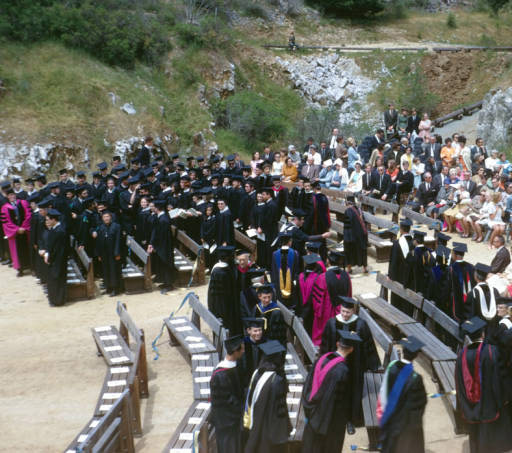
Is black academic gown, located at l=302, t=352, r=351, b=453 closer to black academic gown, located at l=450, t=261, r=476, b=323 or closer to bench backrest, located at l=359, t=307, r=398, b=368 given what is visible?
bench backrest, located at l=359, t=307, r=398, b=368

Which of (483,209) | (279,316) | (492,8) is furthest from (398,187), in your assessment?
(492,8)

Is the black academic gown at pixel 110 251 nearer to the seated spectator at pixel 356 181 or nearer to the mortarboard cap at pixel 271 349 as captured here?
the mortarboard cap at pixel 271 349

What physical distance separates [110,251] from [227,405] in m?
6.80

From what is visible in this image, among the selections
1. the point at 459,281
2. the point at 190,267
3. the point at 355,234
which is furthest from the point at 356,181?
the point at 459,281

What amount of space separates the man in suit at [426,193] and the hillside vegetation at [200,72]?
10.0 metres

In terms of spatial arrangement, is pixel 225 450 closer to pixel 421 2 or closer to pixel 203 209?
pixel 203 209

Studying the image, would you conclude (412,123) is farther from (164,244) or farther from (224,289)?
(224,289)

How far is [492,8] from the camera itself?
129 ft

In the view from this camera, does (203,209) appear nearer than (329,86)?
Yes

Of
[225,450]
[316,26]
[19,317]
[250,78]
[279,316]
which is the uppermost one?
[316,26]

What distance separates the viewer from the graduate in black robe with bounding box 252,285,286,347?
25.5 ft

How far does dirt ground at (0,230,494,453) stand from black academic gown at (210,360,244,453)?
1.24m

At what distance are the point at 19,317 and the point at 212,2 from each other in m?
26.3

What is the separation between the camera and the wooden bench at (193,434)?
6007 mm
